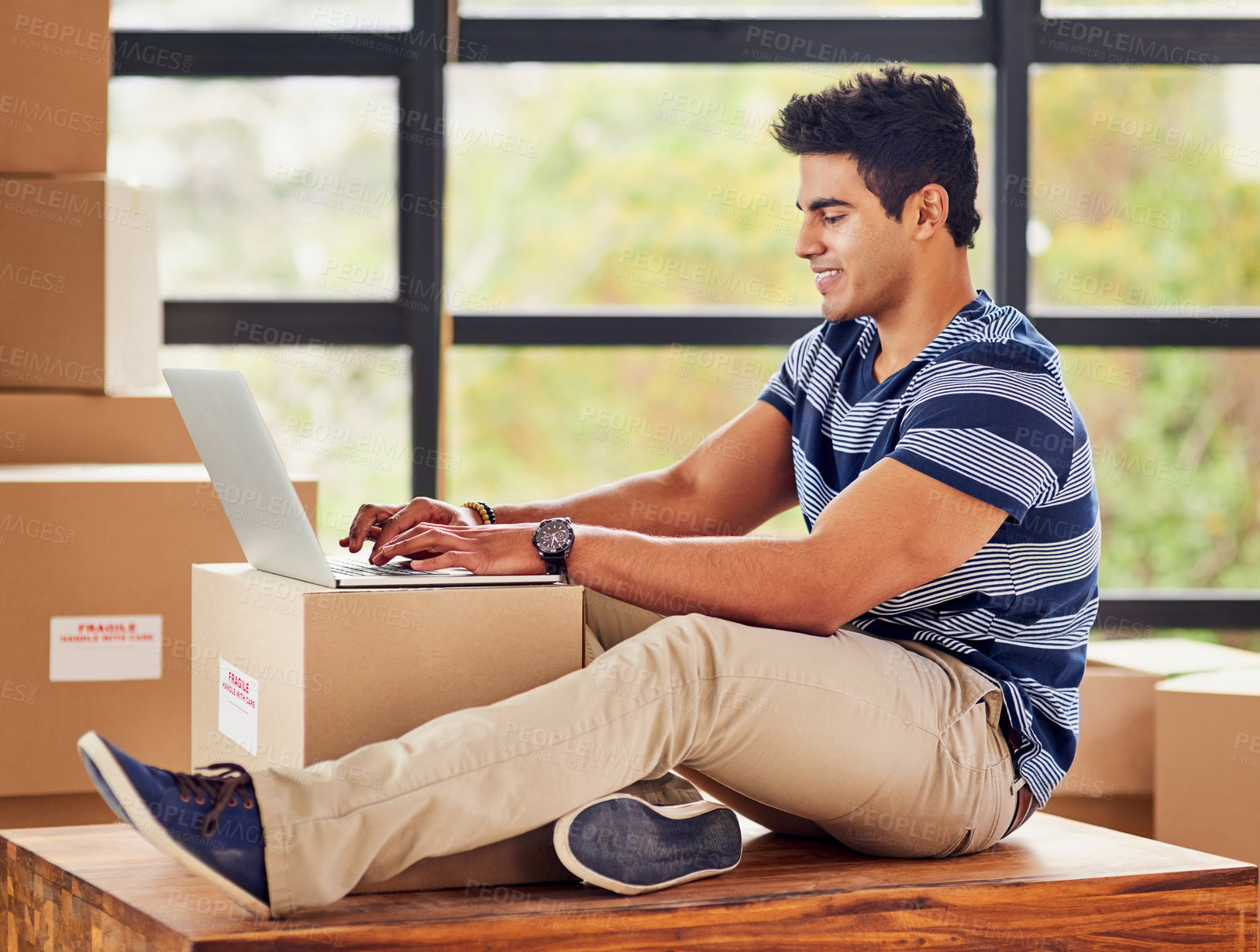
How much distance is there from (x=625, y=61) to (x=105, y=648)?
1698 millimetres

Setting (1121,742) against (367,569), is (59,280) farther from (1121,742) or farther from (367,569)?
(1121,742)

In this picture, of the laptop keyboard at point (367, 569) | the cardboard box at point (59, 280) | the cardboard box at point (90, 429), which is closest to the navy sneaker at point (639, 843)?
the laptop keyboard at point (367, 569)

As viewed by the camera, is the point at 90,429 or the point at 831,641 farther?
the point at 90,429

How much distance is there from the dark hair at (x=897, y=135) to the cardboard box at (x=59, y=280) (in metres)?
1.11

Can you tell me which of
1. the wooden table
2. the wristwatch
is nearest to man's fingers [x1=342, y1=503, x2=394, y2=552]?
the wristwatch

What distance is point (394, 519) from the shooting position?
1555 mm

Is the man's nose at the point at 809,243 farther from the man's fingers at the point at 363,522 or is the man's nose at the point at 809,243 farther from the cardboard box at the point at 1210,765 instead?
the cardboard box at the point at 1210,765

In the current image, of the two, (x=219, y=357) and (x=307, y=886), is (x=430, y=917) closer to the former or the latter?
(x=307, y=886)

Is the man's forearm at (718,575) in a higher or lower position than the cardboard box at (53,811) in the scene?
higher

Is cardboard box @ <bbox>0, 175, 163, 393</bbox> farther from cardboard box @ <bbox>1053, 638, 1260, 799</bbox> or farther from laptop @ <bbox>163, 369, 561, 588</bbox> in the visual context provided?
cardboard box @ <bbox>1053, 638, 1260, 799</bbox>

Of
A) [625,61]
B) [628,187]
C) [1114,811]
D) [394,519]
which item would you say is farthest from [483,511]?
[628,187]

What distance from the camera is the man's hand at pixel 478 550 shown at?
4.51 feet

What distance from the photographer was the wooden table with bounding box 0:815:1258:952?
1165 mm

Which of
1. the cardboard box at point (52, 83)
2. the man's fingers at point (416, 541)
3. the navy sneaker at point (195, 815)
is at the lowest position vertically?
the navy sneaker at point (195, 815)
